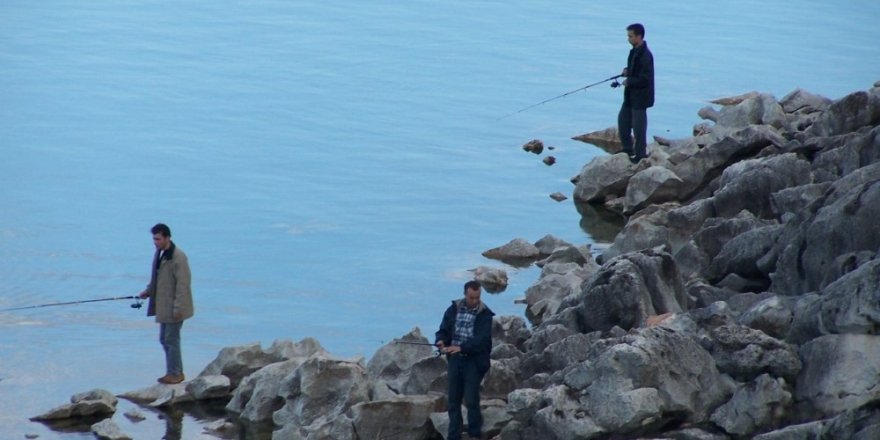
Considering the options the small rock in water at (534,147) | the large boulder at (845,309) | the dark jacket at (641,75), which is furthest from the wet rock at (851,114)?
A: the large boulder at (845,309)

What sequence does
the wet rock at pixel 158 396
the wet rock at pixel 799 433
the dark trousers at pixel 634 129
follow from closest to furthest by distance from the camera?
the wet rock at pixel 799 433, the wet rock at pixel 158 396, the dark trousers at pixel 634 129

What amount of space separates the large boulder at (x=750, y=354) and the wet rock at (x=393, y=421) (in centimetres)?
327

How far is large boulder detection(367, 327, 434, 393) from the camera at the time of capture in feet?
62.8

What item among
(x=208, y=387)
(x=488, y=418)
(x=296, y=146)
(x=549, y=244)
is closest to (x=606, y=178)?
(x=549, y=244)

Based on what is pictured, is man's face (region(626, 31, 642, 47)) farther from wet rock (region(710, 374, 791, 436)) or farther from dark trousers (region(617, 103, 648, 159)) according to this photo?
wet rock (region(710, 374, 791, 436))

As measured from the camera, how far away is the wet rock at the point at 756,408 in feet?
50.4

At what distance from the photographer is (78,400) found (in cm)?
1861

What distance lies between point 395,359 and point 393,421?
79.4 inches

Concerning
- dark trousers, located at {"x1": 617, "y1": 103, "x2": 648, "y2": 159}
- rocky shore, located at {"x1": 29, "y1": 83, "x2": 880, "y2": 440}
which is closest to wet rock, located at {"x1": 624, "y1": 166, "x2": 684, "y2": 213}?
dark trousers, located at {"x1": 617, "y1": 103, "x2": 648, "y2": 159}

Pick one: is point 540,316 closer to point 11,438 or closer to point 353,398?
point 353,398

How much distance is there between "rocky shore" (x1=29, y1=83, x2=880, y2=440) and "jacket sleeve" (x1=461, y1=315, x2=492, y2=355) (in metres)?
0.59

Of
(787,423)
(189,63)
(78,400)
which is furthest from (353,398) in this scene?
(189,63)

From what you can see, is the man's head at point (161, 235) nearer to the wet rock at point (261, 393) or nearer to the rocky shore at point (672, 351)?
the rocky shore at point (672, 351)

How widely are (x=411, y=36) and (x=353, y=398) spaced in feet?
108
